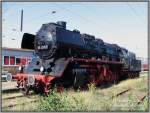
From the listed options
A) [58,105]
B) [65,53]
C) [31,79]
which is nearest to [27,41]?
[65,53]

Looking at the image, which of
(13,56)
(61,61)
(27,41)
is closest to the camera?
(61,61)

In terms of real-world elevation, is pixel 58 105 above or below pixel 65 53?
below

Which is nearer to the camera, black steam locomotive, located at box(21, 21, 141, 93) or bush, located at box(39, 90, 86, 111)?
bush, located at box(39, 90, 86, 111)

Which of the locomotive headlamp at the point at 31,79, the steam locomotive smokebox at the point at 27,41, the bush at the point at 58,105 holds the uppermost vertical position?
the steam locomotive smokebox at the point at 27,41

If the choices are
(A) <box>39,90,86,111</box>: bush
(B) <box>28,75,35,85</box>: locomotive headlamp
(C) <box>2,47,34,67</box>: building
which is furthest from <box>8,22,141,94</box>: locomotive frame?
(C) <box>2,47,34,67</box>: building

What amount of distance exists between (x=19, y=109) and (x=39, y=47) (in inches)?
173

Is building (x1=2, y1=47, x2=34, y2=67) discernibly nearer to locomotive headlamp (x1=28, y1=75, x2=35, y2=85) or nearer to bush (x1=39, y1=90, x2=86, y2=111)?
locomotive headlamp (x1=28, y1=75, x2=35, y2=85)

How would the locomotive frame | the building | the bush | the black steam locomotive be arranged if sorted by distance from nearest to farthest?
the bush
the locomotive frame
the black steam locomotive
the building

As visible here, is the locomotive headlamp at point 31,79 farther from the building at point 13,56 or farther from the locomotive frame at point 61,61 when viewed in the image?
the building at point 13,56

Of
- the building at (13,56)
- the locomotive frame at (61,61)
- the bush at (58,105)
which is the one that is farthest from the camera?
the building at (13,56)

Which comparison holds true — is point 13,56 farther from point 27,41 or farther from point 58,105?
point 58,105

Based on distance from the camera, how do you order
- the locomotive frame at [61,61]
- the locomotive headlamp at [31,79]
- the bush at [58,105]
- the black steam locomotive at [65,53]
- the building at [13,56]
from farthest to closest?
the building at [13,56] → the black steam locomotive at [65,53] → the locomotive frame at [61,61] → the locomotive headlamp at [31,79] → the bush at [58,105]

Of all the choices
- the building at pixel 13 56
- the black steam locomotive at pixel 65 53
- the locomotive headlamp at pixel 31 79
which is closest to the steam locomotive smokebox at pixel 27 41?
the black steam locomotive at pixel 65 53

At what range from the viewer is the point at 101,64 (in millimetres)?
13938
